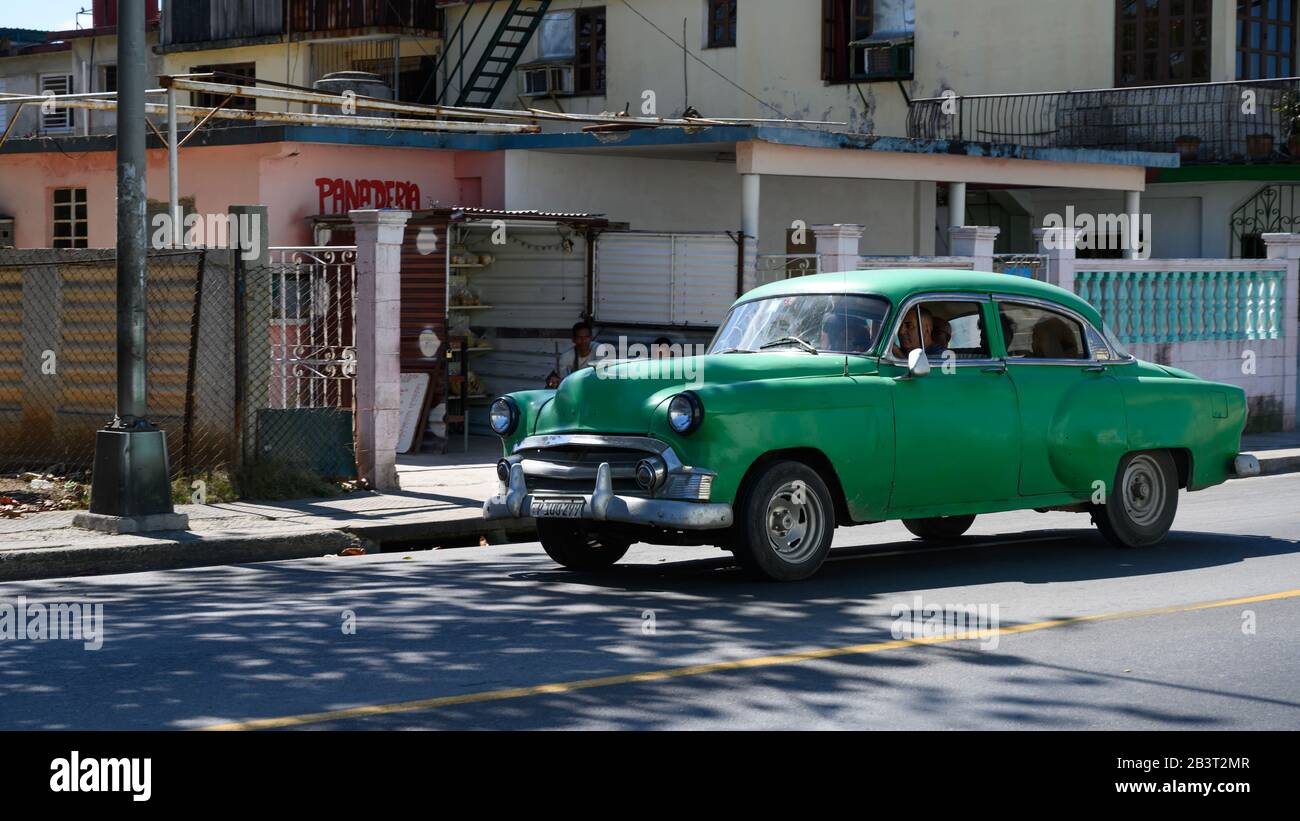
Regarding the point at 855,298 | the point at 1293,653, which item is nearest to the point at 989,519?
the point at 855,298

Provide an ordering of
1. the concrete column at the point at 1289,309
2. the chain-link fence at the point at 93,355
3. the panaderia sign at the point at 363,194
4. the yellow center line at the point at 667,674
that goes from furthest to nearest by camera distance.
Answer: the concrete column at the point at 1289,309, the panaderia sign at the point at 363,194, the chain-link fence at the point at 93,355, the yellow center line at the point at 667,674

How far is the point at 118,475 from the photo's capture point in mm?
12008

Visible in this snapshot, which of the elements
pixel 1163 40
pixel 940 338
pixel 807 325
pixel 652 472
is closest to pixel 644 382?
pixel 652 472

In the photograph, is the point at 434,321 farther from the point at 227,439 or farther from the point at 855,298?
the point at 855,298

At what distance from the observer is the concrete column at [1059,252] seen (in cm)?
1923

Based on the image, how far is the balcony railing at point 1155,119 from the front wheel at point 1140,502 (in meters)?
16.7

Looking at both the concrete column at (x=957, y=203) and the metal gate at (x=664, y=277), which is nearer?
the metal gate at (x=664, y=277)

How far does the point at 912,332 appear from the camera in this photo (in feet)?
34.8

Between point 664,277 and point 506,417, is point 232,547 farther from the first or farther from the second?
point 664,277

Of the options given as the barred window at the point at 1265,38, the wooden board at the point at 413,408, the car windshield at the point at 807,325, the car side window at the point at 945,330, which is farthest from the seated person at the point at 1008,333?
the barred window at the point at 1265,38

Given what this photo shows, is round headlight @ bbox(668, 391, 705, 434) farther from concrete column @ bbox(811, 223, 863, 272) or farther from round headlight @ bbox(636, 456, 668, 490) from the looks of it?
concrete column @ bbox(811, 223, 863, 272)

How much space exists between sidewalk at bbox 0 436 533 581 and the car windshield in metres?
3.15

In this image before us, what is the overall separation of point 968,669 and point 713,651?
1.18 meters

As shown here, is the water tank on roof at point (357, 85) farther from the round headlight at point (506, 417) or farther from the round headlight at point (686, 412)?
the round headlight at point (686, 412)
